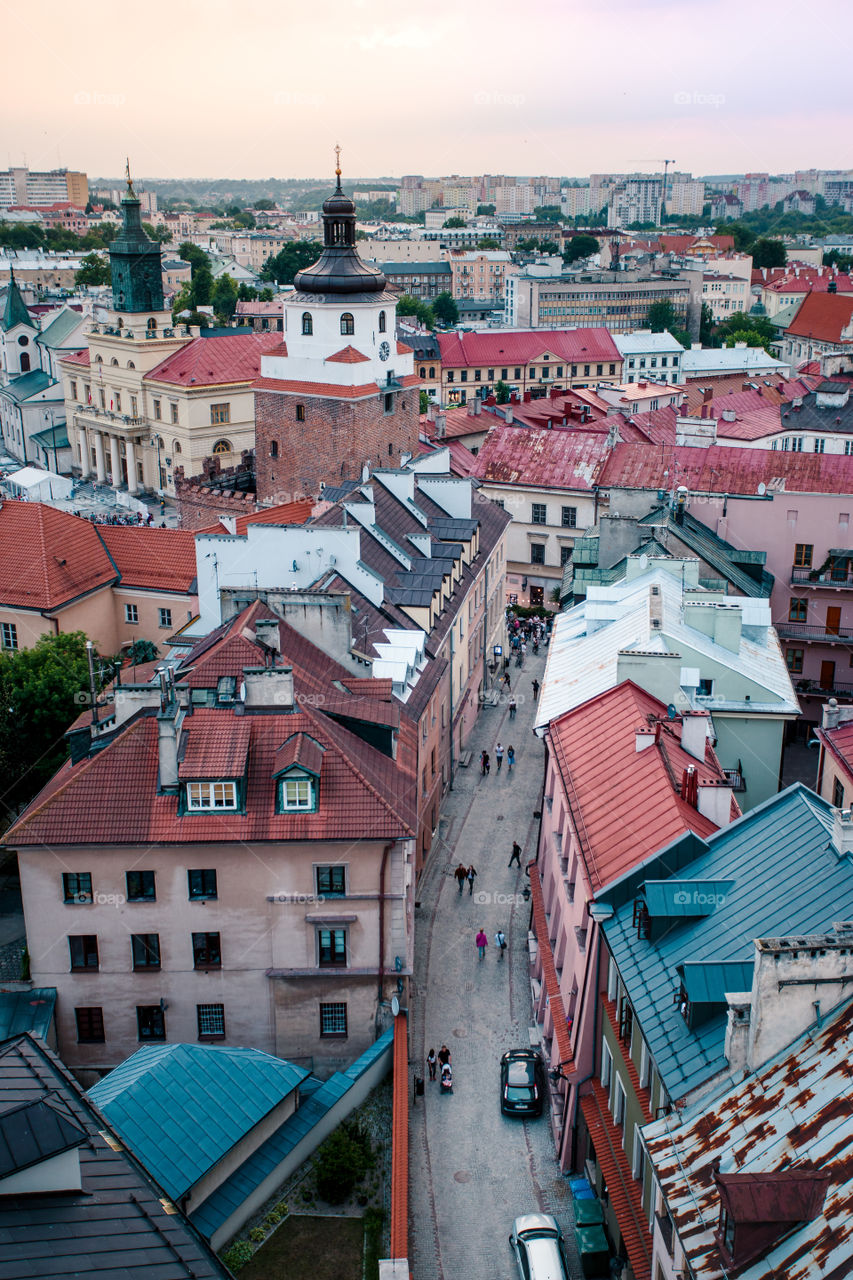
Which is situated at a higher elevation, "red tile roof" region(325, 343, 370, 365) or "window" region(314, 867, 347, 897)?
"red tile roof" region(325, 343, 370, 365)

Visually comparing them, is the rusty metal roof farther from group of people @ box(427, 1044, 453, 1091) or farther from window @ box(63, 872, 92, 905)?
window @ box(63, 872, 92, 905)

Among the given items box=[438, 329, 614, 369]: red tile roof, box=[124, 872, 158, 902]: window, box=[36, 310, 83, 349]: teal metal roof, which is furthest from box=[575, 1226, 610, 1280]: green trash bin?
box=[438, 329, 614, 369]: red tile roof

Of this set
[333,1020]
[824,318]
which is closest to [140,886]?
[333,1020]

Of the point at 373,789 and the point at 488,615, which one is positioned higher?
the point at 373,789

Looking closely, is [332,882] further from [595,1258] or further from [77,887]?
[595,1258]

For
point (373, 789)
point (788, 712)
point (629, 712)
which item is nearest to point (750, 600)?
point (788, 712)

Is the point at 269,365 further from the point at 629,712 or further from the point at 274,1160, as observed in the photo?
the point at 274,1160
